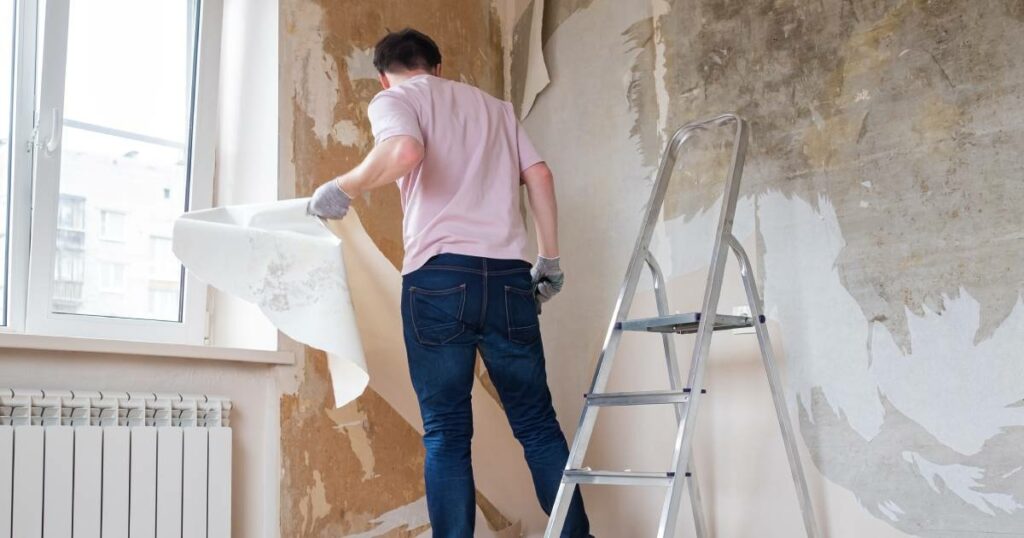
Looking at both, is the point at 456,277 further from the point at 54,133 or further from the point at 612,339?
the point at 54,133

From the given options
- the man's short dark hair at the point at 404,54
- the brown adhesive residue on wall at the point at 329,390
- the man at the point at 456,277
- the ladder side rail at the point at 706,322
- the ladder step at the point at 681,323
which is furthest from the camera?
the brown adhesive residue on wall at the point at 329,390

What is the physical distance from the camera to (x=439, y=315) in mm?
2148

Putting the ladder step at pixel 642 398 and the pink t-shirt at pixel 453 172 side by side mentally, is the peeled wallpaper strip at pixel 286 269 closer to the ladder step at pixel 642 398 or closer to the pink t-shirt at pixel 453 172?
the pink t-shirt at pixel 453 172

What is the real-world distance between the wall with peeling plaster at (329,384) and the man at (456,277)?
0.57m

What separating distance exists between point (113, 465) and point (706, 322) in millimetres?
1433

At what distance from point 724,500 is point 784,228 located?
0.78m

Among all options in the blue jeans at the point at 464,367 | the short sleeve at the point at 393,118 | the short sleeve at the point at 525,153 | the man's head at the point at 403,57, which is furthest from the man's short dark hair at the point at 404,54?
the blue jeans at the point at 464,367

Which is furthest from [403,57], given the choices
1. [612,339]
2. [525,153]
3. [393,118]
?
[612,339]

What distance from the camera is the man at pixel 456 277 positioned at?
6.98 ft

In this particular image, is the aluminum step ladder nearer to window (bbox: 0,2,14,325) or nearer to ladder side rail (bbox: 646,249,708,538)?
ladder side rail (bbox: 646,249,708,538)

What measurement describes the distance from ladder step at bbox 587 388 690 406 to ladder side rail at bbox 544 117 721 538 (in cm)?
3

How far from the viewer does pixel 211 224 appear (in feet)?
7.20

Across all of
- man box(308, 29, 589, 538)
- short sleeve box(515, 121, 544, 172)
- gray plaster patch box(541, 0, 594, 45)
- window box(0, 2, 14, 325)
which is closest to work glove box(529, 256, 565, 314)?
man box(308, 29, 589, 538)

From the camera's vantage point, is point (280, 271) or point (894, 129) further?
point (894, 129)
